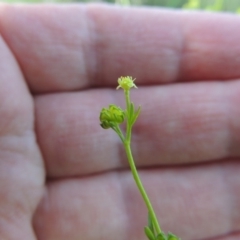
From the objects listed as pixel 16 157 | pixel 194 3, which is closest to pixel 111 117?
pixel 16 157

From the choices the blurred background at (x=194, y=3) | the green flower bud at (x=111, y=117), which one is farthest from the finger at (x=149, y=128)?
the green flower bud at (x=111, y=117)

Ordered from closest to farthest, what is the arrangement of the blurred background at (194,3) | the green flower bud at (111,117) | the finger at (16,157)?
1. the green flower bud at (111,117)
2. the finger at (16,157)
3. the blurred background at (194,3)

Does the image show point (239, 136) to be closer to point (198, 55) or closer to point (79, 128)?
point (198, 55)

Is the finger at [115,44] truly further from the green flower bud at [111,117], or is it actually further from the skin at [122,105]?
the green flower bud at [111,117]

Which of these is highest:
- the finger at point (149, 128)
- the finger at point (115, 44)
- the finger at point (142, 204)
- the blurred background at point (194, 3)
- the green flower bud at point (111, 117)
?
the blurred background at point (194, 3)

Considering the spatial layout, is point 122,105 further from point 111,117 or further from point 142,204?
point 111,117

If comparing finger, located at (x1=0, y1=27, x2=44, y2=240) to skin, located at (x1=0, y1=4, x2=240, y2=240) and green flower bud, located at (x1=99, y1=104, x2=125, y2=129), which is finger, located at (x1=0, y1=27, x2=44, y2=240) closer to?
skin, located at (x1=0, y1=4, x2=240, y2=240)

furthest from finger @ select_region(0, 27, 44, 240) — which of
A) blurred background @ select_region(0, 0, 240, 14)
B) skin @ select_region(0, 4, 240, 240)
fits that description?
blurred background @ select_region(0, 0, 240, 14)

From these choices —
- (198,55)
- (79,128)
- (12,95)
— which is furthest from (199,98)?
(12,95)
